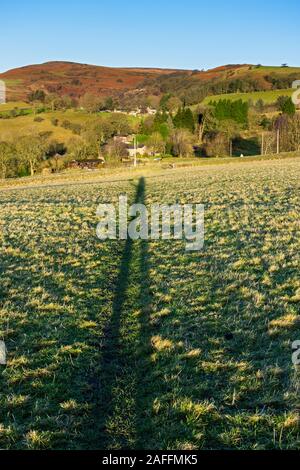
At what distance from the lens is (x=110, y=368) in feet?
24.8

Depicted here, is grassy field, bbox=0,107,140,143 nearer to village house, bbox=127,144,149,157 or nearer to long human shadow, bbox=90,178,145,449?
village house, bbox=127,144,149,157

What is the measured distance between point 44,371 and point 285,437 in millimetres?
4288

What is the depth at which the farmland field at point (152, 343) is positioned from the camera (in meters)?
5.91

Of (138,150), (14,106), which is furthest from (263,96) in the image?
(14,106)

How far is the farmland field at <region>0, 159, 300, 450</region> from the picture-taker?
5.91m

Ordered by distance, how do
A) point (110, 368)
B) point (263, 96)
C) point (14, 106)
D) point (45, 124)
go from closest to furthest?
point (110, 368)
point (45, 124)
point (263, 96)
point (14, 106)

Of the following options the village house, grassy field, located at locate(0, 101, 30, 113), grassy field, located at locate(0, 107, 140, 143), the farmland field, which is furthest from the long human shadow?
grassy field, located at locate(0, 101, 30, 113)

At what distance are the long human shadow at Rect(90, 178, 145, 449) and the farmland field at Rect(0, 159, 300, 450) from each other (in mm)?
24

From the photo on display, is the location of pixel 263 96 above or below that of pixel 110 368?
above

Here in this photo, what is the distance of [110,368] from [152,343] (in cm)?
117

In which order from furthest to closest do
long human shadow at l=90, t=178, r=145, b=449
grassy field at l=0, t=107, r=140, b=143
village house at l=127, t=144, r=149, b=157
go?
grassy field at l=0, t=107, r=140, b=143
village house at l=127, t=144, r=149, b=157
long human shadow at l=90, t=178, r=145, b=449

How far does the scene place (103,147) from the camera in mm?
107188

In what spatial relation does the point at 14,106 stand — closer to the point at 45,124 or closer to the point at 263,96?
the point at 45,124
